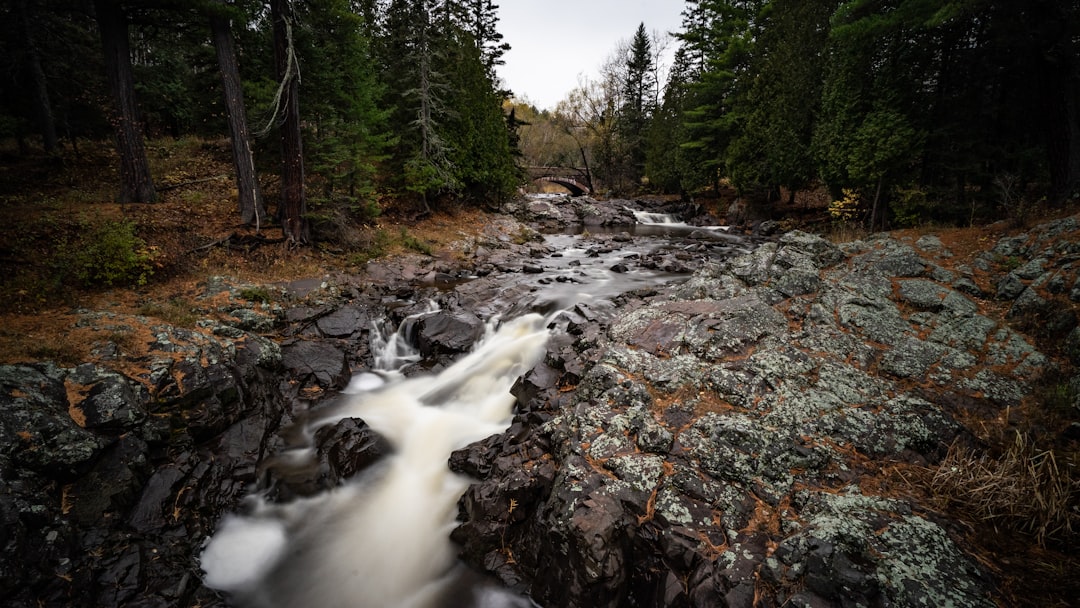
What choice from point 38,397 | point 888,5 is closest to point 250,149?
point 38,397

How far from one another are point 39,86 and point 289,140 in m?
11.4

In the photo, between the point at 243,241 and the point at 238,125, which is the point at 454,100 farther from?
the point at 243,241

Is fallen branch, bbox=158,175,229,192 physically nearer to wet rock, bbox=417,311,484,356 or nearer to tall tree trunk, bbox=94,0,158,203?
tall tree trunk, bbox=94,0,158,203

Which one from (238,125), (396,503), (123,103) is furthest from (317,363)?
(123,103)

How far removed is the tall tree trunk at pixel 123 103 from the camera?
10.2m

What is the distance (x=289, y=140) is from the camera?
35.6ft

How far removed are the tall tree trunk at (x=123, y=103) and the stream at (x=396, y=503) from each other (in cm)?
825

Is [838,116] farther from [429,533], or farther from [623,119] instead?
[623,119]

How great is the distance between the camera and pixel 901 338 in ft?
18.2

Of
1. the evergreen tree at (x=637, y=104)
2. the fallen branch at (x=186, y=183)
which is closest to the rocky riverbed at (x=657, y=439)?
the fallen branch at (x=186, y=183)

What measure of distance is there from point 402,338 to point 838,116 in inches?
616

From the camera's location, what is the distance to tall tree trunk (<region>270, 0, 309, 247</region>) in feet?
32.8

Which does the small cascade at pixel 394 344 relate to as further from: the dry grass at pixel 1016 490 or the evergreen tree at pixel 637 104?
the evergreen tree at pixel 637 104

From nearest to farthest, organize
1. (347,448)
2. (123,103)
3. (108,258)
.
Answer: (347,448) → (108,258) → (123,103)
